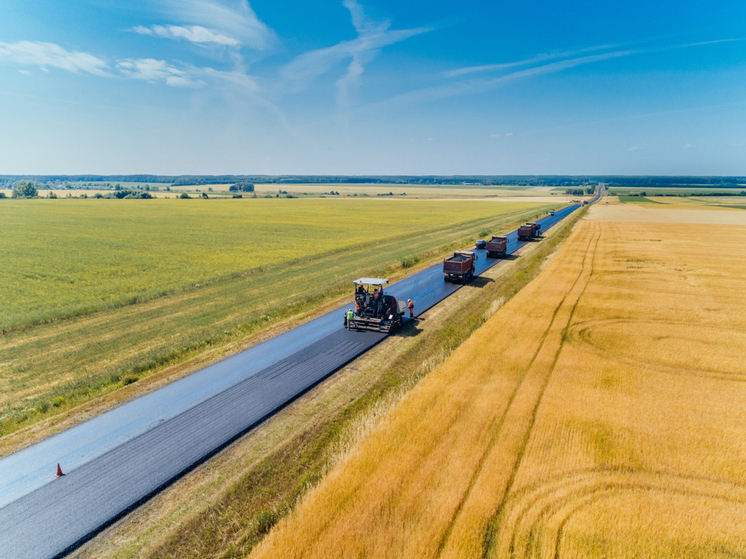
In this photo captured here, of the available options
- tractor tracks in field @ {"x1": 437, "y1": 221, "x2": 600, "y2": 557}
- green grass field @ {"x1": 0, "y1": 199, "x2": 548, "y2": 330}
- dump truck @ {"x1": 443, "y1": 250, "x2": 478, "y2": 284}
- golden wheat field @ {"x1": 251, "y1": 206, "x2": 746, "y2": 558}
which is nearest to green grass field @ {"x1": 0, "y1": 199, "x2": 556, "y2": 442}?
green grass field @ {"x1": 0, "y1": 199, "x2": 548, "y2": 330}

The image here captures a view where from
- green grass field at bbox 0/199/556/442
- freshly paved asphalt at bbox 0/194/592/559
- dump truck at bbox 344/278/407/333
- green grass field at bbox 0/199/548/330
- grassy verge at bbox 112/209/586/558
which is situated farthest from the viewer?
green grass field at bbox 0/199/548/330

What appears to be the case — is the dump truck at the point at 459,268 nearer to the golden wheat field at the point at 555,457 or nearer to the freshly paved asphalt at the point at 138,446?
the golden wheat field at the point at 555,457

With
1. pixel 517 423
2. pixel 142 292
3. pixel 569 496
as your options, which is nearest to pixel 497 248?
pixel 517 423

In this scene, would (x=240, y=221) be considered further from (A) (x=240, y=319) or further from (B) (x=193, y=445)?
(B) (x=193, y=445)

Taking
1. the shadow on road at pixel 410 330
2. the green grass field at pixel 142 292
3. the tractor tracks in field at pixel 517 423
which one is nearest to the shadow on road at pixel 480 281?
the green grass field at pixel 142 292

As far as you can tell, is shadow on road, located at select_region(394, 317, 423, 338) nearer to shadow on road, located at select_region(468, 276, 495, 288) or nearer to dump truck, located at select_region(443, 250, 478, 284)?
dump truck, located at select_region(443, 250, 478, 284)

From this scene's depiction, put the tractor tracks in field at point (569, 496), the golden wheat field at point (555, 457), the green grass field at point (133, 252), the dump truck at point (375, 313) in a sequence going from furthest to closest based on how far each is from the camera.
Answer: the green grass field at point (133, 252)
the dump truck at point (375, 313)
the golden wheat field at point (555, 457)
the tractor tracks in field at point (569, 496)
